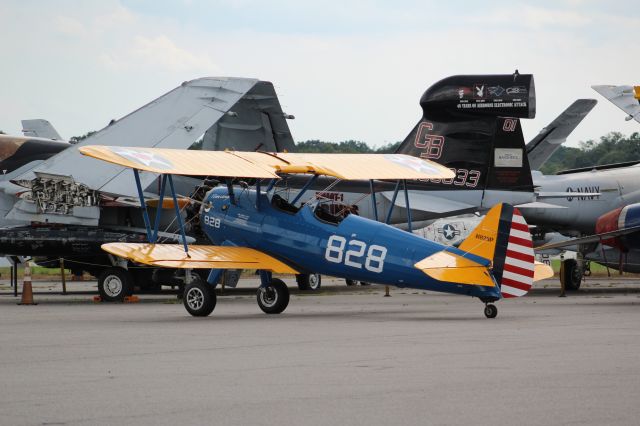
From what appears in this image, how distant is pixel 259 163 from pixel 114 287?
21.1 feet

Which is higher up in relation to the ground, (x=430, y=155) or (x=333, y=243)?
(x=430, y=155)

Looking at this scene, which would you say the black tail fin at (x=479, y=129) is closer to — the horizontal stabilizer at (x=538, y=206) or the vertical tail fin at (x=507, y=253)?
the horizontal stabilizer at (x=538, y=206)

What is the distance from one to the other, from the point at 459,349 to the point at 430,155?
15802 millimetres

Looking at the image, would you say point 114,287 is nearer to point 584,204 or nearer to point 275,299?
point 275,299

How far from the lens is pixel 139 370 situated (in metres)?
9.91

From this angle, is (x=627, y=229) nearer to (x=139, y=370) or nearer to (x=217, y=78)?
(x=217, y=78)

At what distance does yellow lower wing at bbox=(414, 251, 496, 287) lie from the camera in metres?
15.9

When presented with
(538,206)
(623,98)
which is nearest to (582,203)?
(538,206)

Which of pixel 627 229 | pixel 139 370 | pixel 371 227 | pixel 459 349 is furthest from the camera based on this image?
pixel 627 229

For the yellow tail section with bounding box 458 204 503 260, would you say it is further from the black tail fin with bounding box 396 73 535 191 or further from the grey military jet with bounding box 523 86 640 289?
the grey military jet with bounding box 523 86 640 289

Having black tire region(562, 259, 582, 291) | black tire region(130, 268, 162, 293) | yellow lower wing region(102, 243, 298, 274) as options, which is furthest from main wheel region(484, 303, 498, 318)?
black tire region(130, 268, 162, 293)

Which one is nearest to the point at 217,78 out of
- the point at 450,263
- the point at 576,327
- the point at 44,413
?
the point at 450,263

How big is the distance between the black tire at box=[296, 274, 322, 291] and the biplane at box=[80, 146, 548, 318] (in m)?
10.1

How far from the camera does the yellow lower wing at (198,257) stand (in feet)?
55.8
